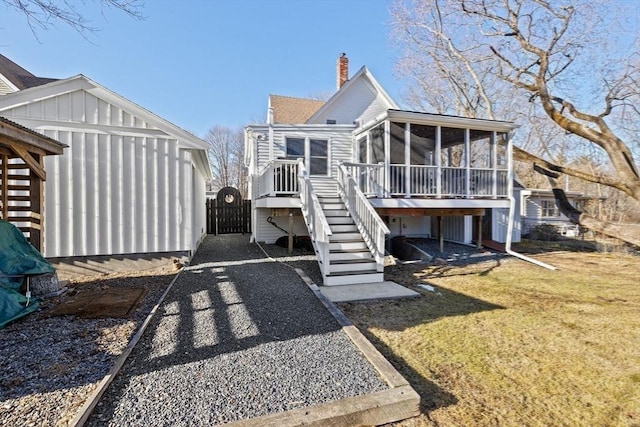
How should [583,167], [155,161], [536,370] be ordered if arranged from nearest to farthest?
[536,370] < [155,161] < [583,167]

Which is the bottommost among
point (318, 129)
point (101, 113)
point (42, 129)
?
point (42, 129)

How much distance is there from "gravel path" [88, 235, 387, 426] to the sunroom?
501 centimetres

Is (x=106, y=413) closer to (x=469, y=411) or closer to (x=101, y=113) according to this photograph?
(x=469, y=411)

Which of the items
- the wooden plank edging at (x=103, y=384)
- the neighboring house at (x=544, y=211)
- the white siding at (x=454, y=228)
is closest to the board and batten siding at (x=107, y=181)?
the wooden plank edging at (x=103, y=384)

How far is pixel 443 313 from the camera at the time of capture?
497cm

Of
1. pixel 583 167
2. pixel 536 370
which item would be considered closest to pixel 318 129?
pixel 536 370

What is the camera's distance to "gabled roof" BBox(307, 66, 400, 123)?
13359mm

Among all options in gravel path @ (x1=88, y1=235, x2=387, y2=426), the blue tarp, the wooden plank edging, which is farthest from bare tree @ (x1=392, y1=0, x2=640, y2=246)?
the blue tarp

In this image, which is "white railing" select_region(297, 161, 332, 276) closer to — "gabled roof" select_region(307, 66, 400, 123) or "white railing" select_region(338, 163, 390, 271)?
"white railing" select_region(338, 163, 390, 271)

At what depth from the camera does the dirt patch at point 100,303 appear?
4426 millimetres

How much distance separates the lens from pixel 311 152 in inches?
428

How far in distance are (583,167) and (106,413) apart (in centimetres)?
2360

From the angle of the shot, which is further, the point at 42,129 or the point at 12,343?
the point at 42,129

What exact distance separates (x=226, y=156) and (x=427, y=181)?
32.0 m
